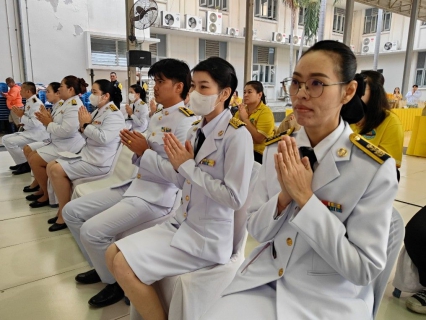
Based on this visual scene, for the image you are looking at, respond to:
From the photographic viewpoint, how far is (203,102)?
1.63m

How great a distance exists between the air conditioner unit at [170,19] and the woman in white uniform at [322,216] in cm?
1234

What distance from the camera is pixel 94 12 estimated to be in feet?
33.0

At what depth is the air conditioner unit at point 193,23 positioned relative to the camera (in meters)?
12.8

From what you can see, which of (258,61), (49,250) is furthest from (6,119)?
(258,61)

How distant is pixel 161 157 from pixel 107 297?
0.89 m

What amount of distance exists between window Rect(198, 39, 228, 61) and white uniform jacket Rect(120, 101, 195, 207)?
12.5m

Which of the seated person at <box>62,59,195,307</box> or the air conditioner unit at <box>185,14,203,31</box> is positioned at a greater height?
the air conditioner unit at <box>185,14,203,31</box>

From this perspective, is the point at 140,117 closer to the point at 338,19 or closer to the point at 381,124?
the point at 381,124

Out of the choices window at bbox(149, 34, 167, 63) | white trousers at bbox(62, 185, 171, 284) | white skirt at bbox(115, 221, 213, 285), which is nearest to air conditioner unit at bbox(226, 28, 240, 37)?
window at bbox(149, 34, 167, 63)

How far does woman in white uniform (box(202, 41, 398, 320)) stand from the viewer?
94 cm

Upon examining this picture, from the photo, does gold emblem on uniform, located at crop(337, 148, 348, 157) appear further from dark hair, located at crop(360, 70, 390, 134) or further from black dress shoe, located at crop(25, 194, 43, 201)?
black dress shoe, located at crop(25, 194, 43, 201)

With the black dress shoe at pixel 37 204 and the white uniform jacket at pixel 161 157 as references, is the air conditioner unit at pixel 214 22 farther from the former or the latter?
the white uniform jacket at pixel 161 157

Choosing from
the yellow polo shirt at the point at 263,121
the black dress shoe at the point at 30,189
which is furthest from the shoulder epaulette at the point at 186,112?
the black dress shoe at the point at 30,189

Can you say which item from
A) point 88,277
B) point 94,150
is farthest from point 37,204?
point 88,277
